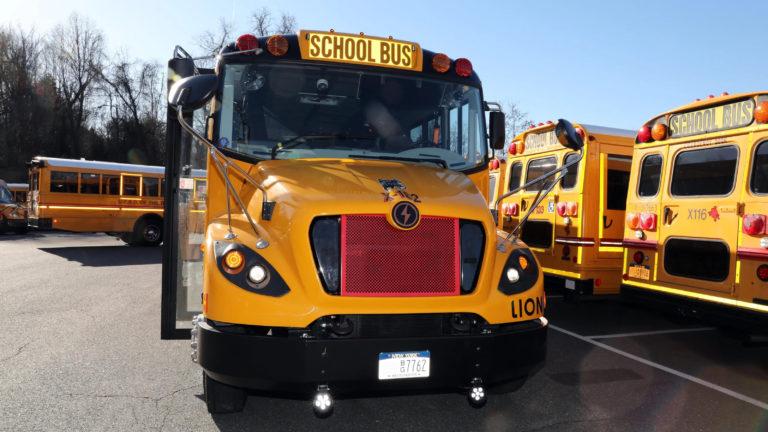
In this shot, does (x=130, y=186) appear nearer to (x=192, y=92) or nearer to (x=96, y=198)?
(x=96, y=198)

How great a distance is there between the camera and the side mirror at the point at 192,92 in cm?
330

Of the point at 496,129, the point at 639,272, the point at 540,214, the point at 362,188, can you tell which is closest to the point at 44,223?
the point at 540,214

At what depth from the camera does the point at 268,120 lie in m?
4.11

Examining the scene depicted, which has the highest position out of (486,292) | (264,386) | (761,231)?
(761,231)

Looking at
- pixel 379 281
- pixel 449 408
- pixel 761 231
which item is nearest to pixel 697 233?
pixel 761 231

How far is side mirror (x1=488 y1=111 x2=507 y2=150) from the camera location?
4691 mm

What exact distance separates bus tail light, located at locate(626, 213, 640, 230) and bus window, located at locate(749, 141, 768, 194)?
150 centimetres

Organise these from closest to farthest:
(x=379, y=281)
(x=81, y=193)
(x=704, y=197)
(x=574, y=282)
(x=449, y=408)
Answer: (x=379, y=281)
(x=449, y=408)
(x=704, y=197)
(x=574, y=282)
(x=81, y=193)

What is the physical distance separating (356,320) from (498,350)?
85cm

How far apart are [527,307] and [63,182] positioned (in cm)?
1655

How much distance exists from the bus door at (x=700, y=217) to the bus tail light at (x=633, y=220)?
0.31 m

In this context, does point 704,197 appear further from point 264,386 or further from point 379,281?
point 264,386

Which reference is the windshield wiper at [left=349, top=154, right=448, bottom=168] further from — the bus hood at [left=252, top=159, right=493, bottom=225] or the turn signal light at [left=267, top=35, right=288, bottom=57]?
the turn signal light at [left=267, top=35, right=288, bottom=57]

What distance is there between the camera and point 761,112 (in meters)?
5.11
